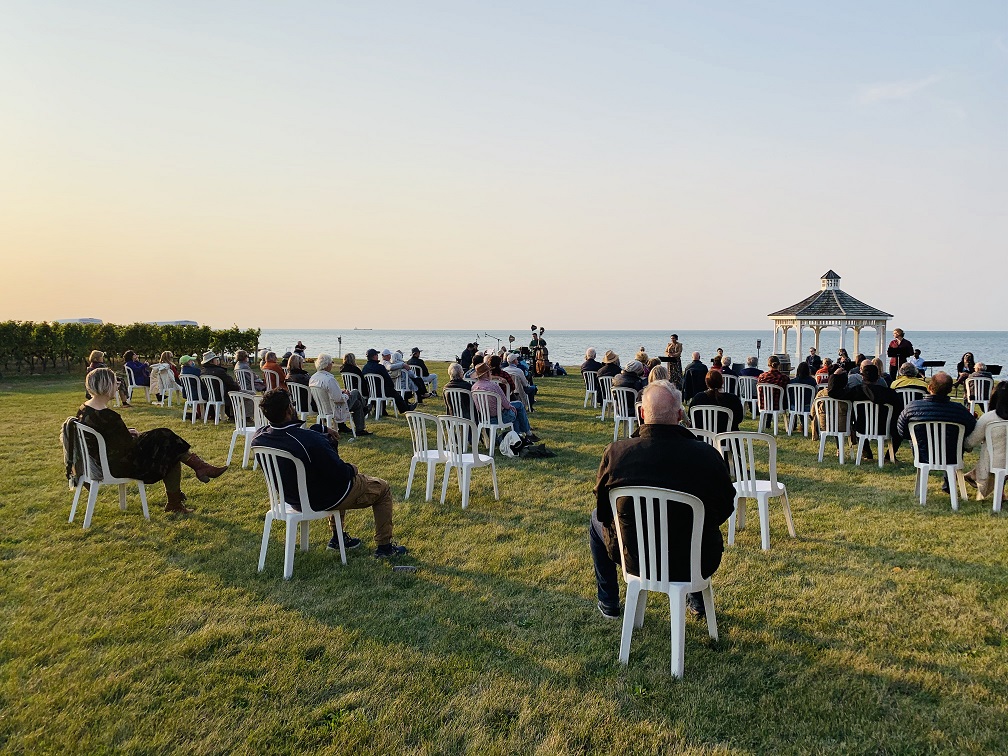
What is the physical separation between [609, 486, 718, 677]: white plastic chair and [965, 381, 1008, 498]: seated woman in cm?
421

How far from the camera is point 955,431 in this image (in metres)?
5.89

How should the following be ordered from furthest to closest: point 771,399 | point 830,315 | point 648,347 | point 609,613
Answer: point 648,347 < point 830,315 < point 771,399 < point 609,613

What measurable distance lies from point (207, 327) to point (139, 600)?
86.0 feet

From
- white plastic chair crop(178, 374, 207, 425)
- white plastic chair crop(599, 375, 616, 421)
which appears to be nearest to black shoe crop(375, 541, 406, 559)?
white plastic chair crop(599, 375, 616, 421)

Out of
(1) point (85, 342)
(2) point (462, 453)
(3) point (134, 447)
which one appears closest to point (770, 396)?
(2) point (462, 453)

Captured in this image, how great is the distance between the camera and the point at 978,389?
34.3 feet

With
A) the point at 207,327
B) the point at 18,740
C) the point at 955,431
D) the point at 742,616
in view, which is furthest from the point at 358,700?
the point at 207,327

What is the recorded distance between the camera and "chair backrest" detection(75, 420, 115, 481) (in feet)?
17.1

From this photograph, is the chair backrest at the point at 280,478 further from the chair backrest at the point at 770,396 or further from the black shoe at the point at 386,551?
the chair backrest at the point at 770,396

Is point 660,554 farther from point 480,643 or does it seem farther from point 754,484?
point 754,484

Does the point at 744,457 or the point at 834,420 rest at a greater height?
the point at 744,457

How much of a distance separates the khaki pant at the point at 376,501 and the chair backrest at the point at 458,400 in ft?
10.4

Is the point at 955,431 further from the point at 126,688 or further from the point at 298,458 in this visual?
the point at 126,688

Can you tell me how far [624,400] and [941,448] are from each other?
4136 millimetres
